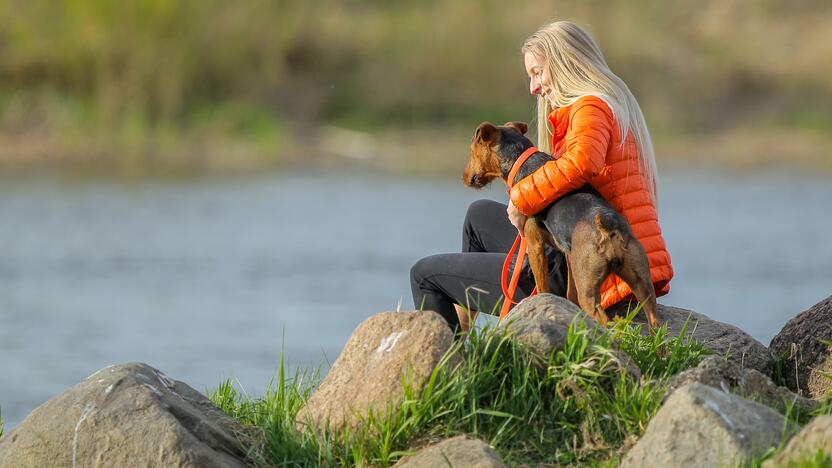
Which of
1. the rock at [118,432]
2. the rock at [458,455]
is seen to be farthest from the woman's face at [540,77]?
the rock at [118,432]

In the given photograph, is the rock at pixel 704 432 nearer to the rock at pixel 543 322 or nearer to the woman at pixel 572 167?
the rock at pixel 543 322

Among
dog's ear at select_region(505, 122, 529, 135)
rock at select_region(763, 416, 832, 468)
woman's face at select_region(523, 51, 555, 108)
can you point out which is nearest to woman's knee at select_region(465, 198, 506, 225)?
dog's ear at select_region(505, 122, 529, 135)

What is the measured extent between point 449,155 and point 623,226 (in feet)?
65.6

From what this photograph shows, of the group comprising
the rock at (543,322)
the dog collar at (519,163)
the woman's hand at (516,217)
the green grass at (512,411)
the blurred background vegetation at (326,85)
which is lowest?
the green grass at (512,411)

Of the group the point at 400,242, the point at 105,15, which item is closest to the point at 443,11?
the point at 105,15

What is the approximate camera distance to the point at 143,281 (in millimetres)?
16531

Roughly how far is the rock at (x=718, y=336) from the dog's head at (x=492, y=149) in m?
0.87

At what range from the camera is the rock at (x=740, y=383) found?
4.67 meters

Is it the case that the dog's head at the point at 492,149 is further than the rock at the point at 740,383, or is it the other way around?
the dog's head at the point at 492,149

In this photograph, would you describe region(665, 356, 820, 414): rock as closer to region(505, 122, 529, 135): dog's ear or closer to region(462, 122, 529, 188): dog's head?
region(462, 122, 529, 188): dog's head

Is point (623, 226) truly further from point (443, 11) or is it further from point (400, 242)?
point (443, 11)

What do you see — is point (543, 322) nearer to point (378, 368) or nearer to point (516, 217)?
point (378, 368)

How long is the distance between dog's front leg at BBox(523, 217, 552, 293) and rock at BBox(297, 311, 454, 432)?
3.37 ft

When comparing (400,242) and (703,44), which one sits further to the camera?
(703,44)
